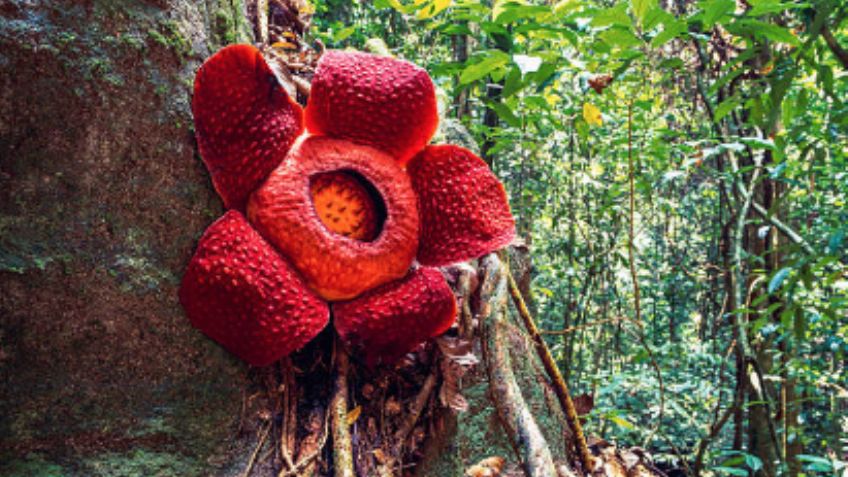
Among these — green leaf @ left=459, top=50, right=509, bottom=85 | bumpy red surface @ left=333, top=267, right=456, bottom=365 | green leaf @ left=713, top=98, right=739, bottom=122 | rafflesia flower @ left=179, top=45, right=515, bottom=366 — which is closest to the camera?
rafflesia flower @ left=179, top=45, right=515, bottom=366

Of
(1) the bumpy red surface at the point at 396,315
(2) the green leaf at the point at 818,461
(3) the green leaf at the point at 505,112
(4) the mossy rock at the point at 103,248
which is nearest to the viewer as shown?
(4) the mossy rock at the point at 103,248

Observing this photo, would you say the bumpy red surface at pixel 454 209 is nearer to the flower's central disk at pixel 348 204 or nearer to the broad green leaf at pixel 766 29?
the flower's central disk at pixel 348 204

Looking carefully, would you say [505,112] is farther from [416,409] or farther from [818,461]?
[818,461]

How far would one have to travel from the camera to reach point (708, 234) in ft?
24.2

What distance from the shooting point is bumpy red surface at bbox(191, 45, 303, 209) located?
102 cm

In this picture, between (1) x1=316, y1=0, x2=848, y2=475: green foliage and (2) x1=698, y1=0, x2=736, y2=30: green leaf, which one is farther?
(1) x1=316, y1=0, x2=848, y2=475: green foliage

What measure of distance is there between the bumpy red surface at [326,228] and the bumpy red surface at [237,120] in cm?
4

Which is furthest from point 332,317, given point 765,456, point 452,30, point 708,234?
point 708,234

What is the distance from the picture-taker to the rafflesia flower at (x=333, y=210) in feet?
3.28

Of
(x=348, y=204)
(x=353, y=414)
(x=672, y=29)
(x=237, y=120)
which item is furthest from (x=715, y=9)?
(x=353, y=414)

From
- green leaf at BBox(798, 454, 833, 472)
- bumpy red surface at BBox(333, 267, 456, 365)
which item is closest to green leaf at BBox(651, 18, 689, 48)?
bumpy red surface at BBox(333, 267, 456, 365)

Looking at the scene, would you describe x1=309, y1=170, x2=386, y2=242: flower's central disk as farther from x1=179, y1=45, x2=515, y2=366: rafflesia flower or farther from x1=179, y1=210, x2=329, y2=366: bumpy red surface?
x1=179, y1=210, x2=329, y2=366: bumpy red surface

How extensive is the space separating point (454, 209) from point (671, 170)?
3308 mm

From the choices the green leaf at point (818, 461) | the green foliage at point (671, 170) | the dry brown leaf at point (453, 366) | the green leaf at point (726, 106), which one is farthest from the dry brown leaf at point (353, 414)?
the green leaf at point (818, 461)
